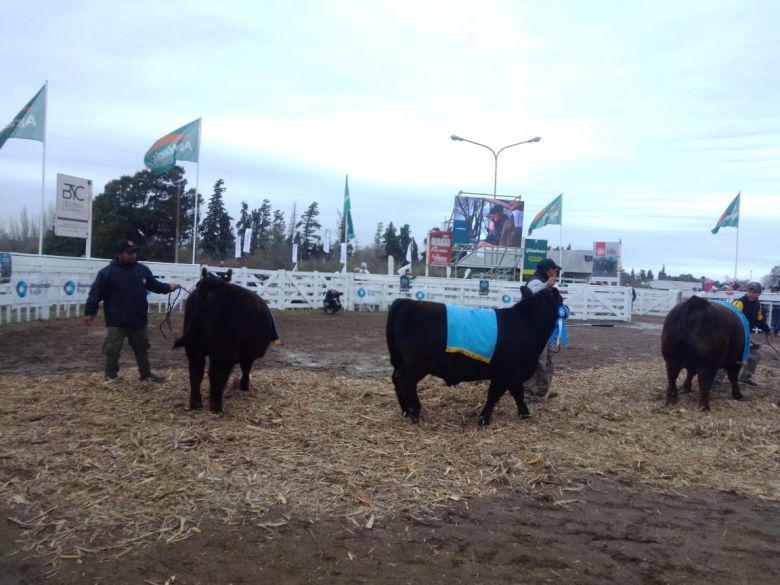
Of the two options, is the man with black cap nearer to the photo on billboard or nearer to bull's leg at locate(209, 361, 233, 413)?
bull's leg at locate(209, 361, 233, 413)

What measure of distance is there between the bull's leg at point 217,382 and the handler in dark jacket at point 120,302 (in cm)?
162

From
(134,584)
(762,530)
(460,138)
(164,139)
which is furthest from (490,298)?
(134,584)

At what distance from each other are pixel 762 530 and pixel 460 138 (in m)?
24.3

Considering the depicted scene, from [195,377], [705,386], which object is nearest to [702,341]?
[705,386]

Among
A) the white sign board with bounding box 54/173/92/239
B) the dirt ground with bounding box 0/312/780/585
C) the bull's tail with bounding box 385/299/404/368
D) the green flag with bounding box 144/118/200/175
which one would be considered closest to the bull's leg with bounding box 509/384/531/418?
the bull's tail with bounding box 385/299/404/368

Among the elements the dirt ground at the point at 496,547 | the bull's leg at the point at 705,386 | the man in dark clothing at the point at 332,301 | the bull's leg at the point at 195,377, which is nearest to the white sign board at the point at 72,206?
the man in dark clothing at the point at 332,301

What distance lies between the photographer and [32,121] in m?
16.8

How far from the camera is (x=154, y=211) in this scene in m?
35.3

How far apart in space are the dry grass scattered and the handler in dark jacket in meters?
0.49

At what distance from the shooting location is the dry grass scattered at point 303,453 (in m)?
3.94

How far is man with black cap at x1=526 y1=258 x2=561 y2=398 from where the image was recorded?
7020 mm

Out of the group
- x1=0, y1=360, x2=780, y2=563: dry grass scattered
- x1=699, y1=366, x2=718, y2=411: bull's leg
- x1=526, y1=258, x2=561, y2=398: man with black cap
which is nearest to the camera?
x1=0, y1=360, x2=780, y2=563: dry grass scattered

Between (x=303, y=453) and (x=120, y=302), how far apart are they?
320 cm

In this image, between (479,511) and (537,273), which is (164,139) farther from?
(479,511)
